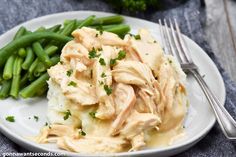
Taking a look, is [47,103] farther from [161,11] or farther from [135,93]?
[161,11]

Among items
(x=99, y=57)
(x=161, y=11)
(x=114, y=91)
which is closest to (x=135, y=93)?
(x=114, y=91)

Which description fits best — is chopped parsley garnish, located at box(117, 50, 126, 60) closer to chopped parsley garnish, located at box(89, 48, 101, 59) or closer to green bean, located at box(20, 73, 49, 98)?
chopped parsley garnish, located at box(89, 48, 101, 59)

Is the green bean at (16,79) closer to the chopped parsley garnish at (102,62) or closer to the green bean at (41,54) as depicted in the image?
the green bean at (41,54)

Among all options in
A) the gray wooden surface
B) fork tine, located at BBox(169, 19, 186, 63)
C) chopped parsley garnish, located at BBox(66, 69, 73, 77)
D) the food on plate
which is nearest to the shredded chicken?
the food on plate

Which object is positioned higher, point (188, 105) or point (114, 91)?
point (114, 91)

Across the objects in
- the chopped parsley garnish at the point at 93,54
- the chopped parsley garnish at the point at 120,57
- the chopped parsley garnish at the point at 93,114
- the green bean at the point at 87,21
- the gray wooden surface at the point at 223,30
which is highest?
the chopped parsley garnish at the point at 93,54

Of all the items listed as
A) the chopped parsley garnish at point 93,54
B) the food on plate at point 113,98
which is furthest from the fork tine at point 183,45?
the chopped parsley garnish at point 93,54
